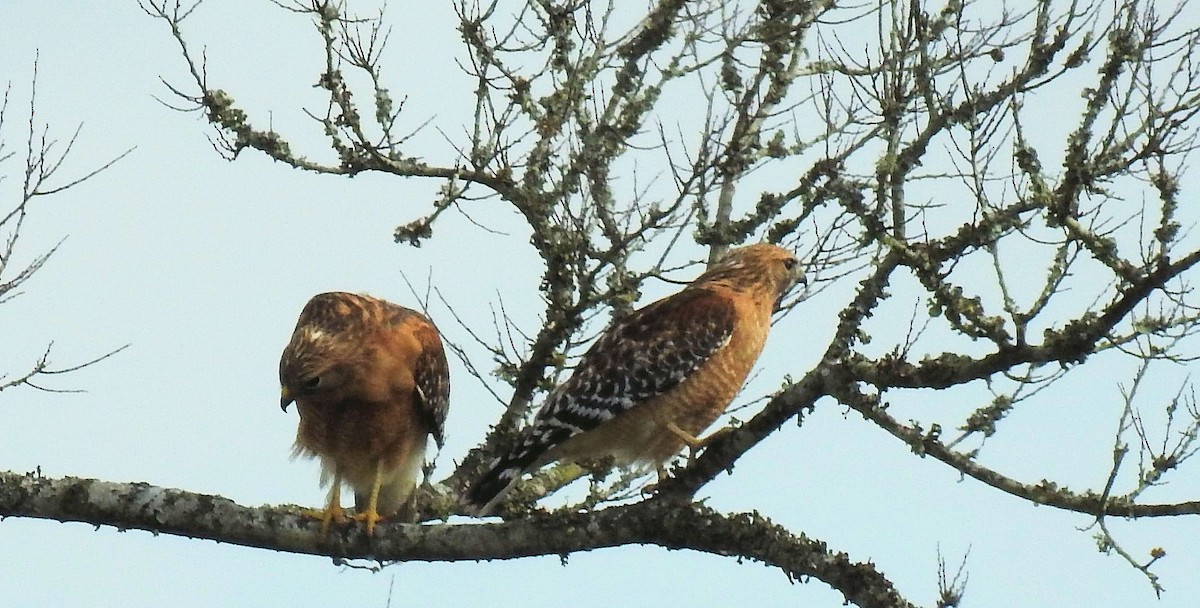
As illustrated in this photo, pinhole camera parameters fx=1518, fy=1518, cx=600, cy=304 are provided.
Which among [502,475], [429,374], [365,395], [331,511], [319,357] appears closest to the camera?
[331,511]

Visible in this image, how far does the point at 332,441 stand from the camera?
6570 millimetres

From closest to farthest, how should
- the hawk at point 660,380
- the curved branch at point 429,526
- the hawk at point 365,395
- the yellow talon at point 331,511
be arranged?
the curved branch at point 429,526, the yellow talon at point 331,511, the hawk at point 365,395, the hawk at point 660,380

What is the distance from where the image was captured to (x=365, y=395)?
646 cm

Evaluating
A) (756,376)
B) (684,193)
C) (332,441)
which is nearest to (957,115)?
(684,193)

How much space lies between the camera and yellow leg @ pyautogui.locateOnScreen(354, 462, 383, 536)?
19.3ft

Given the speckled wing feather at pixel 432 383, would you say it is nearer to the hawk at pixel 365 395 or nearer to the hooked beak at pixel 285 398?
the hawk at pixel 365 395

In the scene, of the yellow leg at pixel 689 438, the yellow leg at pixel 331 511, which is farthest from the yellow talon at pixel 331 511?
the yellow leg at pixel 689 438

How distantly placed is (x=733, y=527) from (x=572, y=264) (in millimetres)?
1786

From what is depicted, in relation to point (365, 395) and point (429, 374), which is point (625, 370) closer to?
point (429, 374)

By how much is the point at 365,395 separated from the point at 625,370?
4.43 feet

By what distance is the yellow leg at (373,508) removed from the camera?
5.88 m

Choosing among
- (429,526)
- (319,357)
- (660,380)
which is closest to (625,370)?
(660,380)

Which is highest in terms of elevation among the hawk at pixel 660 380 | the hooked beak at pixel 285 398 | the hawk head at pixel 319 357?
the hawk at pixel 660 380

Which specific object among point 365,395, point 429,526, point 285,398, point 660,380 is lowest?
point 429,526
